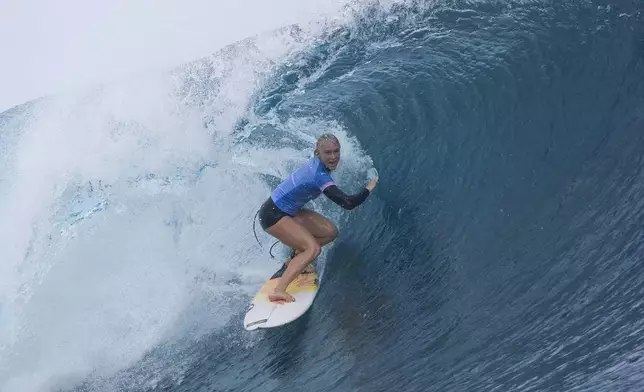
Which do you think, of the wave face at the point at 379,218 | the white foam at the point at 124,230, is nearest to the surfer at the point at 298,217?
the wave face at the point at 379,218

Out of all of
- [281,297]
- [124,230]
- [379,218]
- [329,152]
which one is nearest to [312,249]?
[281,297]

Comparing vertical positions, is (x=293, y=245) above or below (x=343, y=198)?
below

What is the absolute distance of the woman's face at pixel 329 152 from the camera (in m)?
6.15

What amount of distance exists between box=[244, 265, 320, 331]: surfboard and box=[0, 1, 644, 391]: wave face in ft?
0.41

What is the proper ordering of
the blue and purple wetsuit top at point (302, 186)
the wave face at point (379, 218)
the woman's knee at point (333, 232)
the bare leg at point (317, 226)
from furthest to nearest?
1. the woman's knee at point (333, 232)
2. the bare leg at point (317, 226)
3. the blue and purple wetsuit top at point (302, 186)
4. the wave face at point (379, 218)

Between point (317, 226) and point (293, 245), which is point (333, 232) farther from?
point (293, 245)

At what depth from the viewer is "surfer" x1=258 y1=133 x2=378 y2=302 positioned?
A: 6.39m

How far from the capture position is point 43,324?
761cm

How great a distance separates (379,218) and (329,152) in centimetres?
166

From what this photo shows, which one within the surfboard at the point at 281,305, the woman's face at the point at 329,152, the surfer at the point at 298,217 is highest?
the woman's face at the point at 329,152

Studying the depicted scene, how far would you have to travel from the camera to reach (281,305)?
6.81 metres

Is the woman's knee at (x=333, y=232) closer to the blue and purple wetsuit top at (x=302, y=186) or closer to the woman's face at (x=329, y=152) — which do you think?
the blue and purple wetsuit top at (x=302, y=186)

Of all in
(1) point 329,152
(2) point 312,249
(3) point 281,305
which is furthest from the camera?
(3) point 281,305

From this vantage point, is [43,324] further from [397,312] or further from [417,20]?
[417,20]
